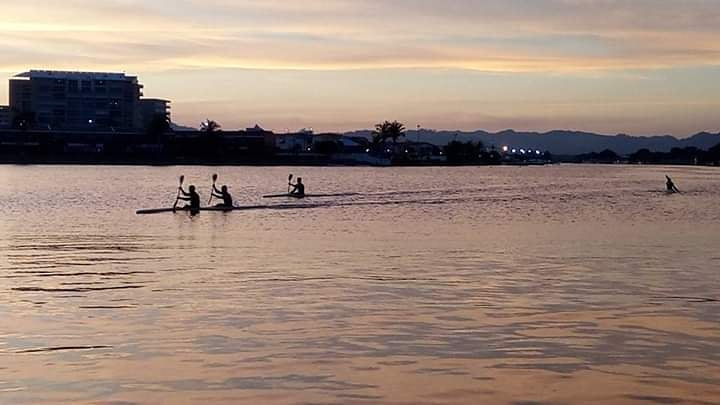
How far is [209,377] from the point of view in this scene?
13.2 meters

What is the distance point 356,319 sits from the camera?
57.8 feet

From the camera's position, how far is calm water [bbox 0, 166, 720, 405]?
1284cm

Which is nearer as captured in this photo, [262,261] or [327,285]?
[327,285]

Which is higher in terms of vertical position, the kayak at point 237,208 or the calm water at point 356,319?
the calm water at point 356,319

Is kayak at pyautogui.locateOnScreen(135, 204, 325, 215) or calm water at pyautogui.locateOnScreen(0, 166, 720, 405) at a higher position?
calm water at pyautogui.locateOnScreen(0, 166, 720, 405)

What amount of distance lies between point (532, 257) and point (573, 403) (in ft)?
58.1

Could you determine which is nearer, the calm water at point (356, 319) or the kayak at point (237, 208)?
the calm water at point (356, 319)

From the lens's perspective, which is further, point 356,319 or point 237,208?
point 237,208

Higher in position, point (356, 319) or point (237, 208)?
point (356, 319)

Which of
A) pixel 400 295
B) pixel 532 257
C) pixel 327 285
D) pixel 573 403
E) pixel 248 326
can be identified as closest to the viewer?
pixel 573 403

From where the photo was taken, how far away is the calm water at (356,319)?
42.1 ft

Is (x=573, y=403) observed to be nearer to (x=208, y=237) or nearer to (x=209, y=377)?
(x=209, y=377)

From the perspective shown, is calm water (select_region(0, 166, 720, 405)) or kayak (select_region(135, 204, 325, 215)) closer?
calm water (select_region(0, 166, 720, 405))

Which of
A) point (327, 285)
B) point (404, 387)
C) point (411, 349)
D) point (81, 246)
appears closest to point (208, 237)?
point (81, 246)
